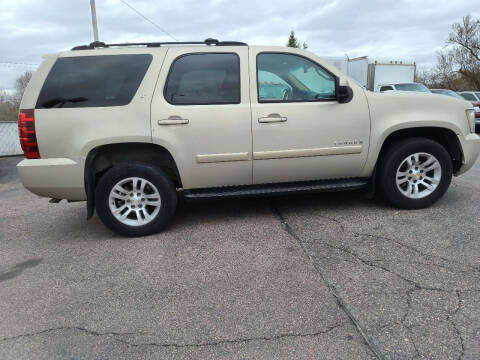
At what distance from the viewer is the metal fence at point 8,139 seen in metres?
11.2

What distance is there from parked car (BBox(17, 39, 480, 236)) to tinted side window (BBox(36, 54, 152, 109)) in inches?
0.4

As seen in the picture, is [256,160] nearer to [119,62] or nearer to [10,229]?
[119,62]

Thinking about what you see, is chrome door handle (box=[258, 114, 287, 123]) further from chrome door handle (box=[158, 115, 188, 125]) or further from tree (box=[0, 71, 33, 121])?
tree (box=[0, 71, 33, 121])

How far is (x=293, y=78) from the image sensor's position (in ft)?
13.8

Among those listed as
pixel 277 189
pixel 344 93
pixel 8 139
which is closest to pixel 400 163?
pixel 344 93

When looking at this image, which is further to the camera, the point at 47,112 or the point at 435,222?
the point at 435,222

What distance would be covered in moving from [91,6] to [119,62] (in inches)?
494

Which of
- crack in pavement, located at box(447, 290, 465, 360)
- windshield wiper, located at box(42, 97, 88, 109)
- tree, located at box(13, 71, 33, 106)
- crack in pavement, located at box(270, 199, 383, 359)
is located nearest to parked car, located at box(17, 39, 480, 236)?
windshield wiper, located at box(42, 97, 88, 109)

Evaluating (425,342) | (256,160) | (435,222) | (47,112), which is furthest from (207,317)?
(435,222)

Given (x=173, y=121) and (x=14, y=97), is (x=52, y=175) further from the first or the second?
(x=14, y=97)

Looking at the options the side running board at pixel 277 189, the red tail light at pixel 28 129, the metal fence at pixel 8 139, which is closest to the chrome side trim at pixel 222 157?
the side running board at pixel 277 189

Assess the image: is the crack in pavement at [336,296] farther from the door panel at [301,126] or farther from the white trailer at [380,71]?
the white trailer at [380,71]

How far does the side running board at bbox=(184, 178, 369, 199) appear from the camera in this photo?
413 cm

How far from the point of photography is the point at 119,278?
124 inches
